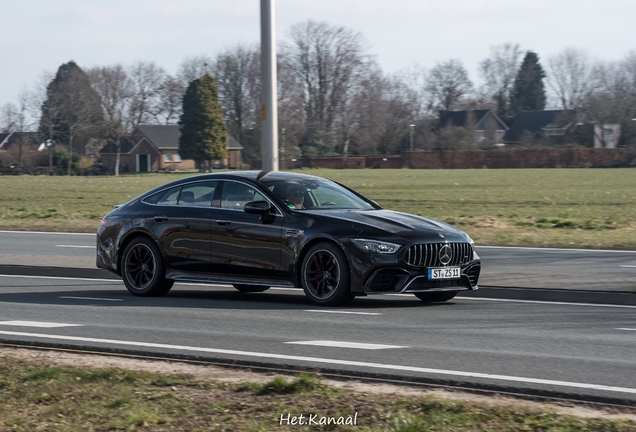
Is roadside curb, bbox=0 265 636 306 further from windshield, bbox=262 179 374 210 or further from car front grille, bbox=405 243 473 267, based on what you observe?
windshield, bbox=262 179 374 210

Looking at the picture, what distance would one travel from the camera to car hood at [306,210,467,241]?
11.1 m

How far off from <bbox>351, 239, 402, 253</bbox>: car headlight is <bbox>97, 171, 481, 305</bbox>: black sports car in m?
0.01

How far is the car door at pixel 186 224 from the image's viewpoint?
12398 millimetres

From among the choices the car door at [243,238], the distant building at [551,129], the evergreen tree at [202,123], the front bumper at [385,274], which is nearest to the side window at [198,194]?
the car door at [243,238]

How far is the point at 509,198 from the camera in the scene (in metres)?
40.7

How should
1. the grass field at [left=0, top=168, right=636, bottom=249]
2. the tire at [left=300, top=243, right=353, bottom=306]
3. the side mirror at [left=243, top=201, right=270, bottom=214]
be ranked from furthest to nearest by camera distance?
the grass field at [left=0, top=168, right=636, bottom=249] < the side mirror at [left=243, top=201, right=270, bottom=214] < the tire at [left=300, top=243, right=353, bottom=306]

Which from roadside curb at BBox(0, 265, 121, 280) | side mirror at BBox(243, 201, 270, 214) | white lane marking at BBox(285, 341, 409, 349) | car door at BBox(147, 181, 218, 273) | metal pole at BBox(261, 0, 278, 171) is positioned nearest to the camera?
white lane marking at BBox(285, 341, 409, 349)

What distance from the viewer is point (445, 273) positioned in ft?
36.8

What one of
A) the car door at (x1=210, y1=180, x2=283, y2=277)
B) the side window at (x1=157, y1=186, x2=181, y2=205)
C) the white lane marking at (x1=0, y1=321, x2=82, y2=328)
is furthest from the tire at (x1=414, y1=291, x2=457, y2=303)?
the white lane marking at (x1=0, y1=321, x2=82, y2=328)

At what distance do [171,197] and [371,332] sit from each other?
4526 mm

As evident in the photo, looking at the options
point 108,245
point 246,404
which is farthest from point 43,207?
point 246,404

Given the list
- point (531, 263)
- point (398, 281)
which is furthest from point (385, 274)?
point (531, 263)

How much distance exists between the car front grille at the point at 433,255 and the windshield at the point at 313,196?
1.37m

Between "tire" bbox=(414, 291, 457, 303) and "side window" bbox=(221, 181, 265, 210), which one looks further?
"side window" bbox=(221, 181, 265, 210)
